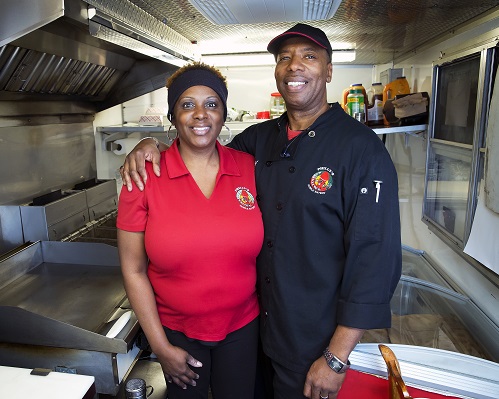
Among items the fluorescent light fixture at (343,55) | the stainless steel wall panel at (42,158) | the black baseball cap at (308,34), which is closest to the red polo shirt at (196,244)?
the black baseball cap at (308,34)

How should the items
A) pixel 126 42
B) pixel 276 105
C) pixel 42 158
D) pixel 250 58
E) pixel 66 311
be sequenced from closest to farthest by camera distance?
pixel 66 311 < pixel 126 42 < pixel 42 158 < pixel 250 58 < pixel 276 105

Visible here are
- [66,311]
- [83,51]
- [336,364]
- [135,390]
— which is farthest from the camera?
[83,51]

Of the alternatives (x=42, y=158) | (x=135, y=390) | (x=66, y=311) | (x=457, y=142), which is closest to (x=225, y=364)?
(x=135, y=390)

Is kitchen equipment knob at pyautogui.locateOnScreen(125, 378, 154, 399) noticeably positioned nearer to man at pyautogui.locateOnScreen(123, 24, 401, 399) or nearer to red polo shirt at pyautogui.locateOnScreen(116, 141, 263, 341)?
red polo shirt at pyautogui.locateOnScreen(116, 141, 263, 341)

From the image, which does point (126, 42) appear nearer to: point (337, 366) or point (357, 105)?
point (337, 366)

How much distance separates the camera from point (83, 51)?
2275 millimetres

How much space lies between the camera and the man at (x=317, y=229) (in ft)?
3.96

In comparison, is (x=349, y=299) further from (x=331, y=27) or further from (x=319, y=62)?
(x=331, y=27)

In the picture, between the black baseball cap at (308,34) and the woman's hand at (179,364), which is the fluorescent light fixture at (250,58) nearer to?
the black baseball cap at (308,34)

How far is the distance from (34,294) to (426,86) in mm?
2457

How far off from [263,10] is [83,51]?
112cm

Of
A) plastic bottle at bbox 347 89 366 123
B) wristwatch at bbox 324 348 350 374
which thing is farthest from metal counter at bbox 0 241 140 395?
plastic bottle at bbox 347 89 366 123

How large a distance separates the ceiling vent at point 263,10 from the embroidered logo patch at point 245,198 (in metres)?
0.74

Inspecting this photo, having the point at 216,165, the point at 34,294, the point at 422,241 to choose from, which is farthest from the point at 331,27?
the point at 34,294
